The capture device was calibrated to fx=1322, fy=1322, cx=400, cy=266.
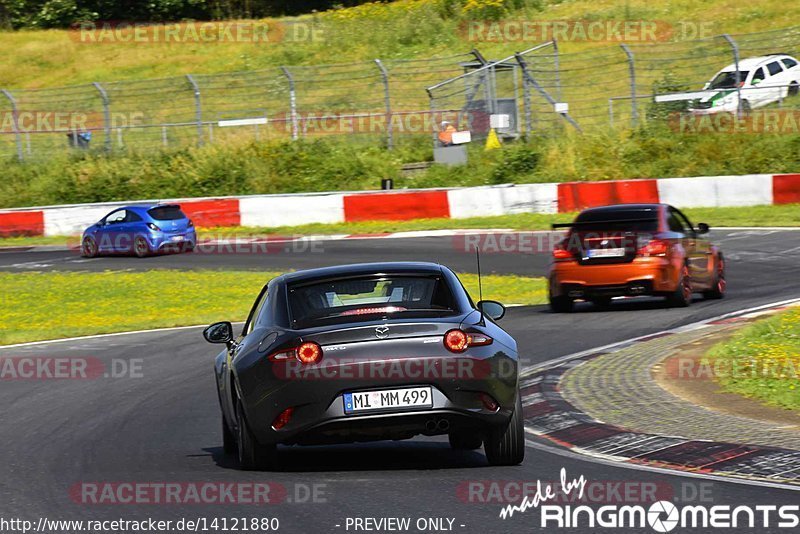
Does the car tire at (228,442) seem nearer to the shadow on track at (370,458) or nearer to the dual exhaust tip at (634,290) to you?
the shadow on track at (370,458)

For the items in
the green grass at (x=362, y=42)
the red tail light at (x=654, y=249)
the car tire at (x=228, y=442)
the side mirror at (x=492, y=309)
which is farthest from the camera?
the green grass at (x=362, y=42)

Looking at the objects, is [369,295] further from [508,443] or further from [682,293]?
[682,293]

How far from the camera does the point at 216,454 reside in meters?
9.11

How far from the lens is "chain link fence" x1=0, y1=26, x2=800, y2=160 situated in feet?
111

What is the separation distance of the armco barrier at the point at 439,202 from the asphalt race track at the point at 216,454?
1000 cm

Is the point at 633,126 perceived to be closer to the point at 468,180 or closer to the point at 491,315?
the point at 468,180

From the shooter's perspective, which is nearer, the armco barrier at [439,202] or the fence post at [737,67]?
the armco barrier at [439,202]

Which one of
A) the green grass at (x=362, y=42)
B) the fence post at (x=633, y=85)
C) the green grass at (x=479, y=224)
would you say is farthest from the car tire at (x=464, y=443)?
the green grass at (x=362, y=42)

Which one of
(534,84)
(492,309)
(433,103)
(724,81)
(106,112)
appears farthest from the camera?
(106,112)

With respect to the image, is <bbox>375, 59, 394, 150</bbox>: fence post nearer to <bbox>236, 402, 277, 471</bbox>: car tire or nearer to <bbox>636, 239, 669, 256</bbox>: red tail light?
<bbox>636, 239, 669, 256</bbox>: red tail light

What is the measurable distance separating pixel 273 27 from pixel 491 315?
171ft

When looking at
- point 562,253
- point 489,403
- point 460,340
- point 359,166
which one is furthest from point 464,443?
point 359,166

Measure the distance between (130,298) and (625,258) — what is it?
9.81 metres

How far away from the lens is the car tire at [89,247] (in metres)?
29.9
